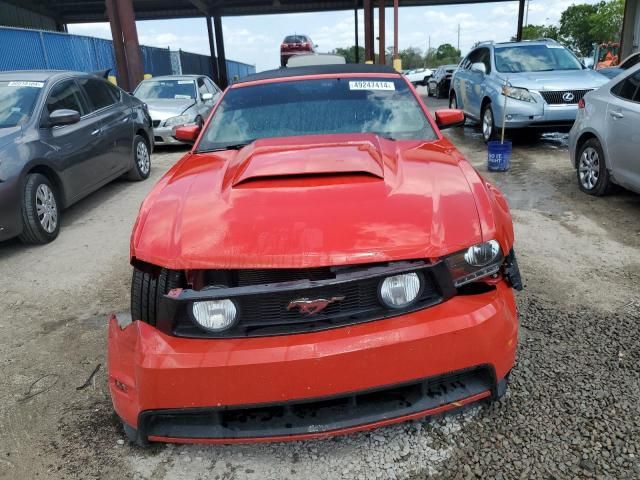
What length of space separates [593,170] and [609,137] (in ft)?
1.78

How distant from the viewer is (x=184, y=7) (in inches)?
1131

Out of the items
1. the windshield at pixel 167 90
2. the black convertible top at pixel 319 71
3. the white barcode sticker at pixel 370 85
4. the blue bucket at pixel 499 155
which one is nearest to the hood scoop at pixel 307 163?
the white barcode sticker at pixel 370 85

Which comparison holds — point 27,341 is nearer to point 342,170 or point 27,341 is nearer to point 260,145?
point 260,145

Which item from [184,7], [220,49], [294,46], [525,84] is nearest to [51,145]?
[525,84]

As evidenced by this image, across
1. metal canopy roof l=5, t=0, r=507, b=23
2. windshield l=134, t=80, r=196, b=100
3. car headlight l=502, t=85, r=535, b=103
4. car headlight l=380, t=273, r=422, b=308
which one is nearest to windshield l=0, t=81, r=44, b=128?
car headlight l=380, t=273, r=422, b=308

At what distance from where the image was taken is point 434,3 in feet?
91.6

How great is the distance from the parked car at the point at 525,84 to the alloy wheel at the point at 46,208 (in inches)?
240

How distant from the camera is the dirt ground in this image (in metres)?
2.02

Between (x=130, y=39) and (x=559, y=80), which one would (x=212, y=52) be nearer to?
(x=130, y=39)

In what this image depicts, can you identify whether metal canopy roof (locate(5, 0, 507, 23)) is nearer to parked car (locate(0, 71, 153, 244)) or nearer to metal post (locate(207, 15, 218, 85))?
metal post (locate(207, 15, 218, 85))

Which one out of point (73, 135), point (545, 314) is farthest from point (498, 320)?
point (73, 135)

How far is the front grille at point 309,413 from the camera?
1.82m

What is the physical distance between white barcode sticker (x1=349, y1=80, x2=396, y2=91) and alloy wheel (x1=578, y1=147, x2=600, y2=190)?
3289mm

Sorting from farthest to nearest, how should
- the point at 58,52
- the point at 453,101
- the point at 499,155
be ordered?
the point at 58,52 → the point at 453,101 → the point at 499,155
